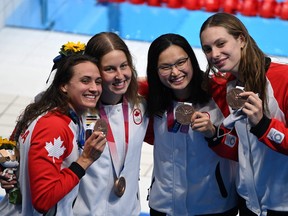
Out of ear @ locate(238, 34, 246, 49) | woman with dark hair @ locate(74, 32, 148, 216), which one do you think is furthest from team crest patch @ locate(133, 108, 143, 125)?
ear @ locate(238, 34, 246, 49)

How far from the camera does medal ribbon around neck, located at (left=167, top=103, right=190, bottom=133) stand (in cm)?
410

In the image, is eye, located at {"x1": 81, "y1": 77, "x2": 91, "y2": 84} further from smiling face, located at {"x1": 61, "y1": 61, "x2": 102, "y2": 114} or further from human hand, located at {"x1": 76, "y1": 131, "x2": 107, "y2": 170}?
human hand, located at {"x1": 76, "y1": 131, "x2": 107, "y2": 170}

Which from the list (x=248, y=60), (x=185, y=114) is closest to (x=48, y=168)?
(x=185, y=114)

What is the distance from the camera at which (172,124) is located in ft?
13.5

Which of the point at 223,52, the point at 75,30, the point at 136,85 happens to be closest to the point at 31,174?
the point at 136,85

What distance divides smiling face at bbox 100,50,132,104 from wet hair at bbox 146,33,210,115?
14cm

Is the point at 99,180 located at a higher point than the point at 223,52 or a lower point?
lower

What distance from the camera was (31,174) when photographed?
144 inches

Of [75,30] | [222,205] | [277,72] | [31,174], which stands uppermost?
[277,72]

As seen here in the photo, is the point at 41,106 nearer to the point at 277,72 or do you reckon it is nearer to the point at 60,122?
the point at 60,122

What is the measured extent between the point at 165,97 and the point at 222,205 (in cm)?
67

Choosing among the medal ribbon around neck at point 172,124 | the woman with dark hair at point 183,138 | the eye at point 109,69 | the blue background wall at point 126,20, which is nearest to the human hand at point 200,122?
the woman with dark hair at point 183,138

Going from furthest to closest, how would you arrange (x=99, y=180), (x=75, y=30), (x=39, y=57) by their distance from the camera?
(x=75, y=30)
(x=39, y=57)
(x=99, y=180)

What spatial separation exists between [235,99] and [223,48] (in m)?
0.30
